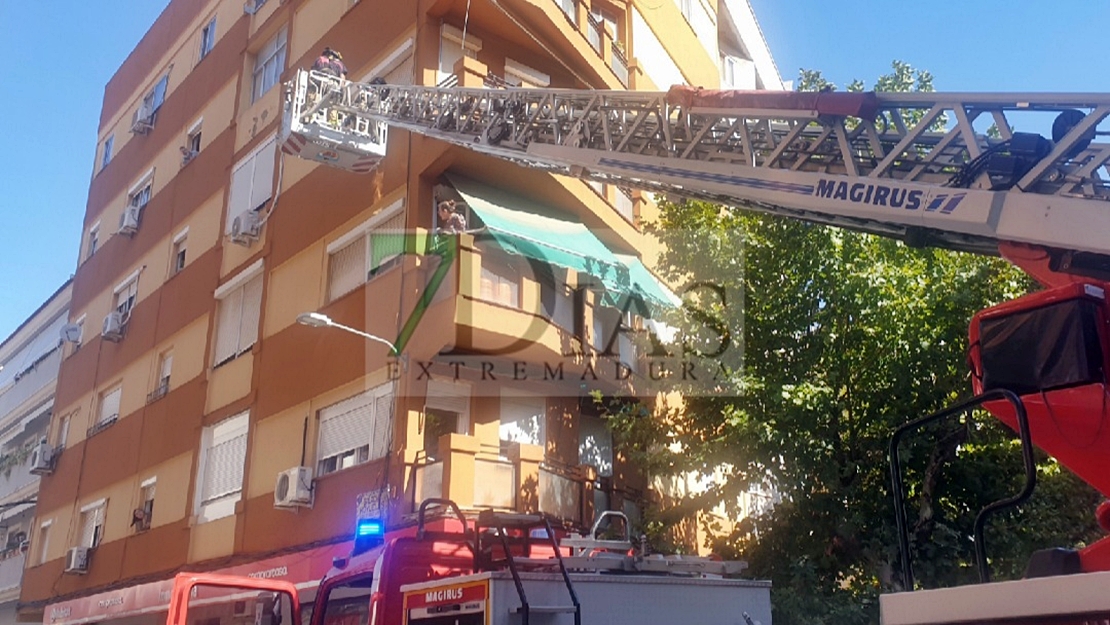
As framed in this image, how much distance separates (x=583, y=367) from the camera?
44.8 feet

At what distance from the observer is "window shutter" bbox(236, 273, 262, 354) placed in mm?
16734

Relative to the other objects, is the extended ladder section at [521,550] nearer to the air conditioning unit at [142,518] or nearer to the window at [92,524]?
the air conditioning unit at [142,518]

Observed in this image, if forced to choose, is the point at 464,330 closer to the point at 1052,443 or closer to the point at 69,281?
the point at 1052,443

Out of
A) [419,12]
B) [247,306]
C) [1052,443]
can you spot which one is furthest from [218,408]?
[1052,443]

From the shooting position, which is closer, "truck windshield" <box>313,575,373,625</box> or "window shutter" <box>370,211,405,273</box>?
"truck windshield" <box>313,575,373,625</box>

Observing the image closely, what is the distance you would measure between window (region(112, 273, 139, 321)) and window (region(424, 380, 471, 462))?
12322 millimetres

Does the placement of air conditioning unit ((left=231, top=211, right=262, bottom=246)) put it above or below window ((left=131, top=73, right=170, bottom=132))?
below

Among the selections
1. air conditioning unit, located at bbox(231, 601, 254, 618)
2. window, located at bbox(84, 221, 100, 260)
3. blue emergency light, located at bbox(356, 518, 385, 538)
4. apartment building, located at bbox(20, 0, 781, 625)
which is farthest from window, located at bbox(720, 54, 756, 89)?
air conditioning unit, located at bbox(231, 601, 254, 618)

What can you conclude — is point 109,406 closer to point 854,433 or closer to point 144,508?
point 144,508

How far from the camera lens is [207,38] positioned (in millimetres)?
22984

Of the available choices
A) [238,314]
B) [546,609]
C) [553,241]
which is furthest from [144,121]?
[546,609]

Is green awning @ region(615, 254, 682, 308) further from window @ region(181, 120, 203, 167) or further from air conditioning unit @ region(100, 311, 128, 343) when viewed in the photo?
air conditioning unit @ region(100, 311, 128, 343)

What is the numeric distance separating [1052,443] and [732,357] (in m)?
7.92

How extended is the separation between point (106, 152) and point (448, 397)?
1948 cm
